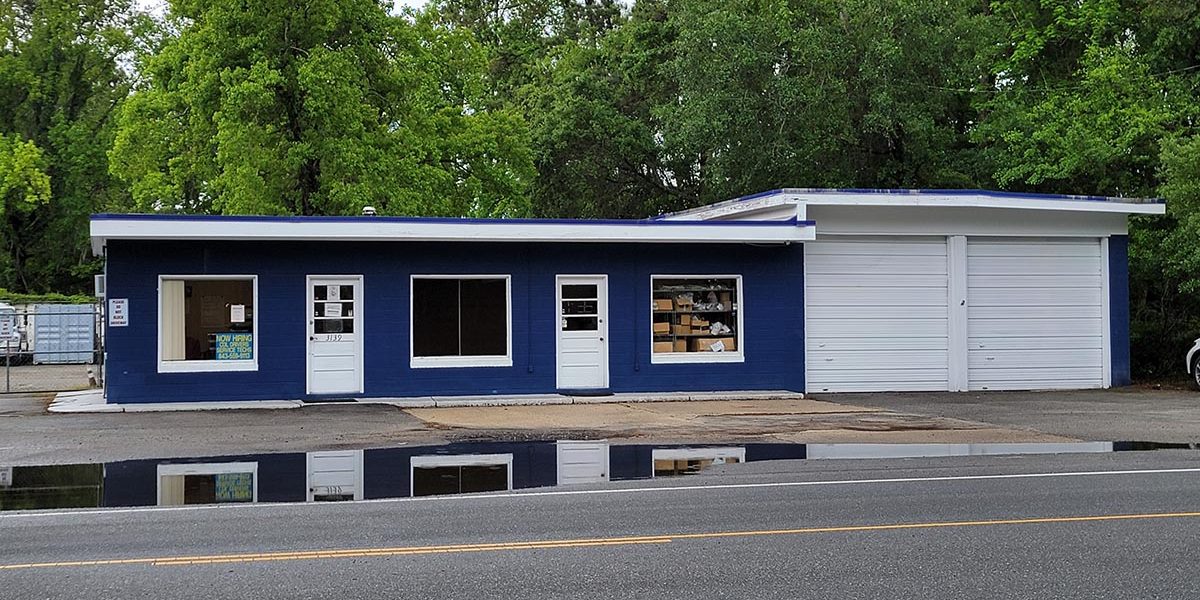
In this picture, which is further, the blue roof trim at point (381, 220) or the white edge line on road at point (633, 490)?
the blue roof trim at point (381, 220)

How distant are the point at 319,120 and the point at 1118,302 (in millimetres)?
20477

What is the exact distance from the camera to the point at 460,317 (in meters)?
22.1

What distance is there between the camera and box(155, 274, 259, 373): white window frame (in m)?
20.6

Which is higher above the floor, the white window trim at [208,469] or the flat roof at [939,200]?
the flat roof at [939,200]

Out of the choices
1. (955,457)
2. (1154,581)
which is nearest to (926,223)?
(955,457)

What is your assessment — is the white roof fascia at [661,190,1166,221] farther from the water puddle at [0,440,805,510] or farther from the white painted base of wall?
the water puddle at [0,440,805,510]

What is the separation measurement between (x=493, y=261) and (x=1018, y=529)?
13938 mm

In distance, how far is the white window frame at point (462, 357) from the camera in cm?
2172

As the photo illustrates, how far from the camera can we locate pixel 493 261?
22.1 meters

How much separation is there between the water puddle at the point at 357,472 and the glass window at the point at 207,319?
23.5ft

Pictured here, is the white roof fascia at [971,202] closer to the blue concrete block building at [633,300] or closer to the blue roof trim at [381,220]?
the blue concrete block building at [633,300]

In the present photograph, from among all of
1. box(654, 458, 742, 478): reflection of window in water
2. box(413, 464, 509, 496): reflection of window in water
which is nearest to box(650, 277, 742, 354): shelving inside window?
box(654, 458, 742, 478): reflection of window in water

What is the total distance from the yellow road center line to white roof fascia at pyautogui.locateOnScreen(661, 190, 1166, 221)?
1317 cm

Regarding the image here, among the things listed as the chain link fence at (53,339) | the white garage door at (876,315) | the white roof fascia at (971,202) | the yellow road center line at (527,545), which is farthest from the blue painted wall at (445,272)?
the chain link fence at (53,339)
